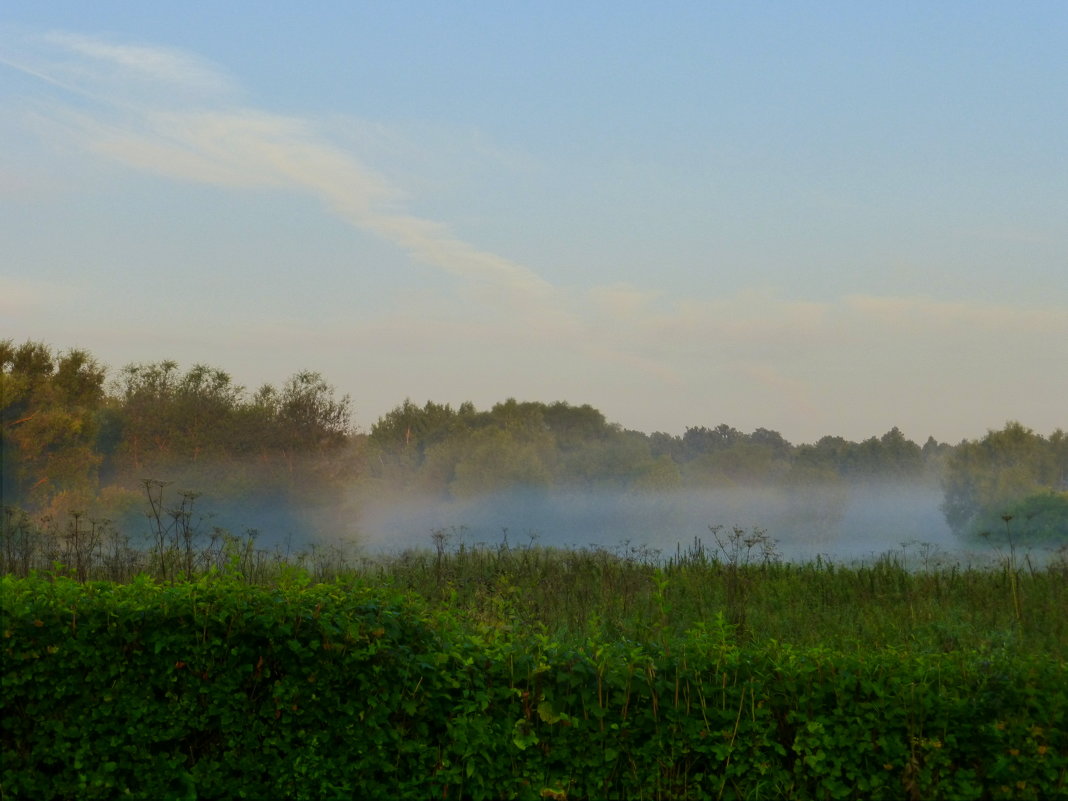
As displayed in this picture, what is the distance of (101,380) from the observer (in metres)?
31.9

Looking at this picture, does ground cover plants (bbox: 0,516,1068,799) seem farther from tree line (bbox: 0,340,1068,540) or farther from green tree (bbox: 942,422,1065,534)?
green tree (bbox: 942,422,1065,534)

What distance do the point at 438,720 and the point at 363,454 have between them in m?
30.9

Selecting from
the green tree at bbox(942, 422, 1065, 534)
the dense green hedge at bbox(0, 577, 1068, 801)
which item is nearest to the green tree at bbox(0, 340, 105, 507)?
the dense green hedge at bbox(0, 577, 1068, 801)

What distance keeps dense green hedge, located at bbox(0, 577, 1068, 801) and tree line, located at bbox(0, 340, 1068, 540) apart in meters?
18.0

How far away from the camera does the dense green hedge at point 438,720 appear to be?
579cm

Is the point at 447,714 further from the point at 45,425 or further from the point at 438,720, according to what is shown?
the point at 45,425

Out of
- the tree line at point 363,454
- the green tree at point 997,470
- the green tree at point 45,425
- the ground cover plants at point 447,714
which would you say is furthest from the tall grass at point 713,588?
the green tree at point 997,470

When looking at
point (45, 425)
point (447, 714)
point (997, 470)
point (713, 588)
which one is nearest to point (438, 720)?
point (447, 714)

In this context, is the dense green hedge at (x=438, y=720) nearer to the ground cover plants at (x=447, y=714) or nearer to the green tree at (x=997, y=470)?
the ground cover plants at (x=447, y=714)

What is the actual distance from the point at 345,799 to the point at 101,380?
29216mm

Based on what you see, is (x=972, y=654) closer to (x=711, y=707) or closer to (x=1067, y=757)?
(x=1067, y=757)

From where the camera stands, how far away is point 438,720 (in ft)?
19.3

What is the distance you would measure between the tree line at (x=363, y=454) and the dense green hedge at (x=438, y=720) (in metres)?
18.0

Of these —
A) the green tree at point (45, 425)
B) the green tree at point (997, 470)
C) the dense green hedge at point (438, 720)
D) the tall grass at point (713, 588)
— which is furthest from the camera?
the green tree at point (997, 470)
